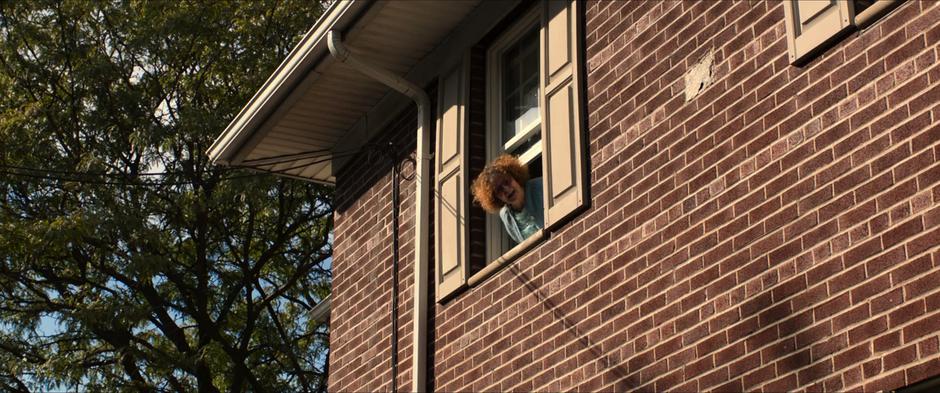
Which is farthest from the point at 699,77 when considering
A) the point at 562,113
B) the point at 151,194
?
the point at 151,194

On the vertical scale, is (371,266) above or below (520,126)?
below

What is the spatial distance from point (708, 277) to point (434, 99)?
147 inches

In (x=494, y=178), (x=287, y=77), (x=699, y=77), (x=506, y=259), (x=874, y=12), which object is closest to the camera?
(x=874, y=12)

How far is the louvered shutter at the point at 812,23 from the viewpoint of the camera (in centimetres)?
631

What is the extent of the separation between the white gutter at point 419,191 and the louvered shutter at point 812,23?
365cm

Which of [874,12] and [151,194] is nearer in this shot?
[874,12]

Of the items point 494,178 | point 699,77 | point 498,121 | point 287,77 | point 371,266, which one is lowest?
point 699,77

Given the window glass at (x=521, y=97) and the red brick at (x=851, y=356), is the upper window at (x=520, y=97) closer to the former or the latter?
the window glass at (x=521, y=97)

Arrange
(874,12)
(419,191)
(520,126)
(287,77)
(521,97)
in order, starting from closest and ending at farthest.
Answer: (874,12)
(520,126)
(521,97)
(419,191)
(287,77)

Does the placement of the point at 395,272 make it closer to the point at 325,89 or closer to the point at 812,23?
the point at 325,89

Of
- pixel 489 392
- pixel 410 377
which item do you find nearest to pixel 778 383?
pixel 489 392

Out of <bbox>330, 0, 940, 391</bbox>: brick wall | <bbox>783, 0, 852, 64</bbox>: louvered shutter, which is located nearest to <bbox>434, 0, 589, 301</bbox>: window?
<bbox>330, 0, 940, 391</bbox>: brick wall

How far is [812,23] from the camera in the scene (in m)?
6.49

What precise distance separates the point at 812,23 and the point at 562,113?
82.1 inches
